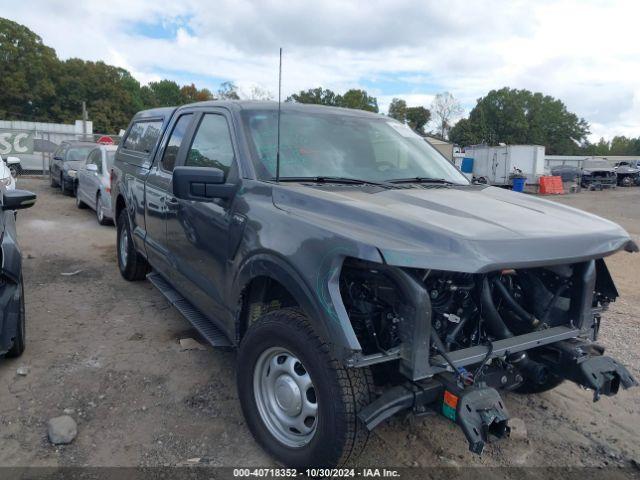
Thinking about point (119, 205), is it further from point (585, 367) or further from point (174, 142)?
point (585, 367)

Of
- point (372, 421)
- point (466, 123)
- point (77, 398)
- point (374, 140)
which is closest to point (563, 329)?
point (372, 421)

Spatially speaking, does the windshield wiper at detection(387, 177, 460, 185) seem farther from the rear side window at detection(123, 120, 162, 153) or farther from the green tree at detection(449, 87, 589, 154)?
the green tree at detection(449, 87, 589, 154)

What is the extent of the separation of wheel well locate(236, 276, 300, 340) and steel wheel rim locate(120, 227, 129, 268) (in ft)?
10.7

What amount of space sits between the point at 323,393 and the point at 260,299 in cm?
86

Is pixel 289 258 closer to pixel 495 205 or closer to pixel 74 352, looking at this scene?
pixel 495 205

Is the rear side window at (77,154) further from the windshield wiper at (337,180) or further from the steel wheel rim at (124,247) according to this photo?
the windshield wiper at (337,180)

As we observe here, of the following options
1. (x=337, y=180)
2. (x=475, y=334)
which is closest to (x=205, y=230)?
(x=337, y=180)

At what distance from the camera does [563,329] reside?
2820 mm

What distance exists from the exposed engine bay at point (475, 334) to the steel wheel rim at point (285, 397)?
389 mm

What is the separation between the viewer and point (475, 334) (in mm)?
2783

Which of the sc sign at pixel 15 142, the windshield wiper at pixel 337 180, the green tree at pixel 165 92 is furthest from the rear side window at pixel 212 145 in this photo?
the green tree at pixel 165 92

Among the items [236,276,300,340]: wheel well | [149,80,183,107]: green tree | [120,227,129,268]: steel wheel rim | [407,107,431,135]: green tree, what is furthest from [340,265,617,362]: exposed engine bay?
[149,80,183,107]: green tree

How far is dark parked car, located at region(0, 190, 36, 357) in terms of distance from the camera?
3594 millimetres

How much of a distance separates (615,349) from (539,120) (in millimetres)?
91583
